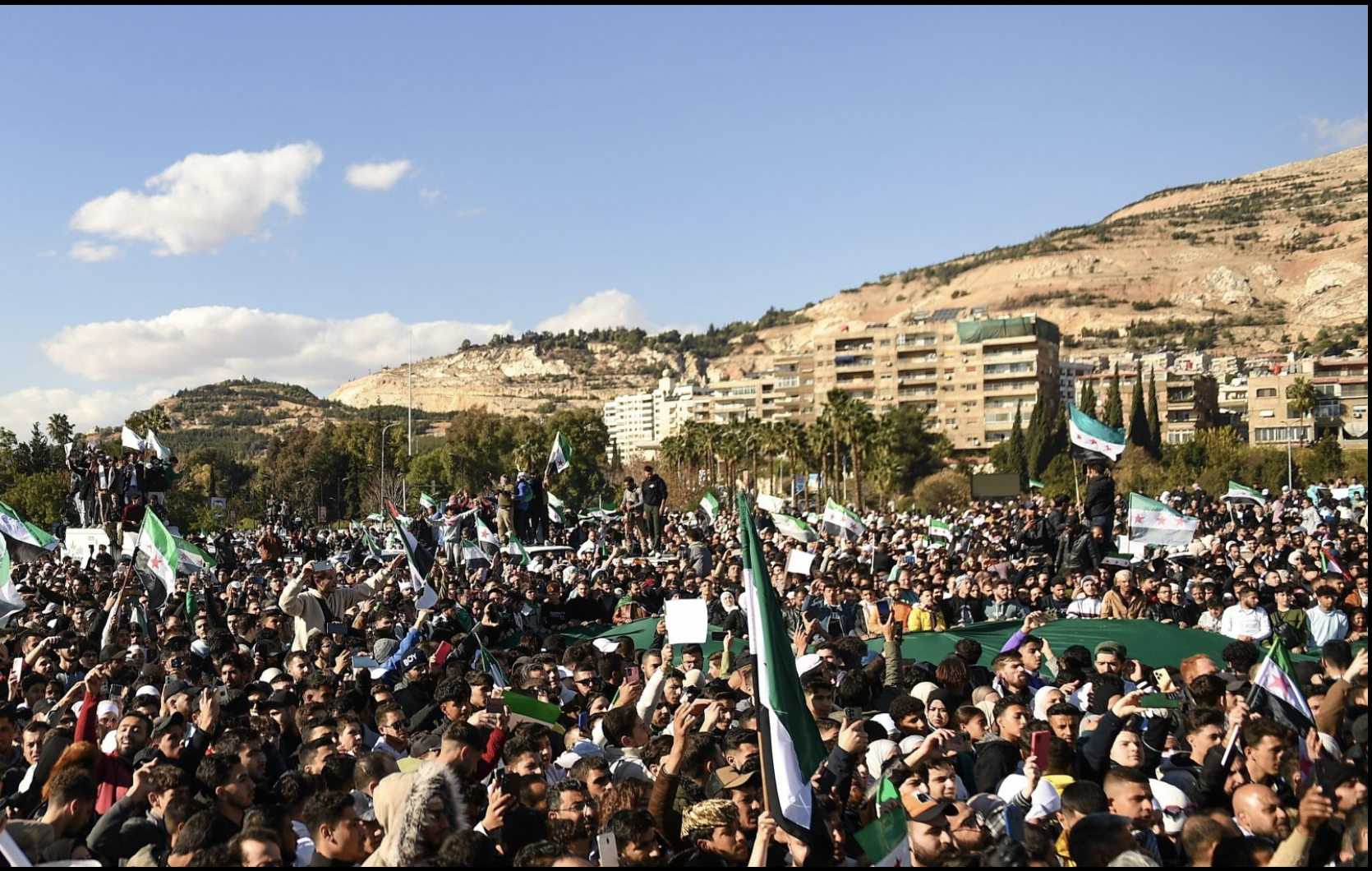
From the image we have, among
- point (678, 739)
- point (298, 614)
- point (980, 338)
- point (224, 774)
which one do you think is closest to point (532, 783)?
point (678, 739)

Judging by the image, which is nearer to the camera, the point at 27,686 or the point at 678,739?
the point at 678,739

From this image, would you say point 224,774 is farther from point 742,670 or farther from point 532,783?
point 742,670

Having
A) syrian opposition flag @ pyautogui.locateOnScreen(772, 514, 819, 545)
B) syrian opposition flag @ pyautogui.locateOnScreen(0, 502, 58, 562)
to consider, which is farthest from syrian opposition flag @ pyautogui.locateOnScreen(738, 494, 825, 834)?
syrian opposition flag @ pyautogui.locateOnScreen(772, 514, 819, 545)

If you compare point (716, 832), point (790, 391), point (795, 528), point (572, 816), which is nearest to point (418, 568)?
point (795, 528)

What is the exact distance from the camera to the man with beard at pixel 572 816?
539 centimetres

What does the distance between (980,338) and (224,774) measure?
5903 inches

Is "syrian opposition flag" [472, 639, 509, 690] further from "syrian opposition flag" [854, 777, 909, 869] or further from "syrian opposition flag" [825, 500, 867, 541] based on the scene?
"syrian opposition flag" [825, 500, 867, 541]

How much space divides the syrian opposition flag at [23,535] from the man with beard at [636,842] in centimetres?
1500

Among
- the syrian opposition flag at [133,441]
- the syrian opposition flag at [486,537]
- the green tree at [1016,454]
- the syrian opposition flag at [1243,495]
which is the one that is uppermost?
the syrian opposition flag at [133,441]

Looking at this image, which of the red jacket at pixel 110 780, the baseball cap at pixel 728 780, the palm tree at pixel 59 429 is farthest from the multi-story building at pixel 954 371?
the red jacket at pixel 110 780

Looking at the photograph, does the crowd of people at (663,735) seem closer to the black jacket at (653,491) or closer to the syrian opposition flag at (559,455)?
the black jacket at (653,491)

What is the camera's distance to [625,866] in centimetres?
523

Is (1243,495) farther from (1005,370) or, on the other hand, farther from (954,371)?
(954,371)

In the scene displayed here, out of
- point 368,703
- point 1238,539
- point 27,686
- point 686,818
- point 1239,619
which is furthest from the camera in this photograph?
point 1238,539
